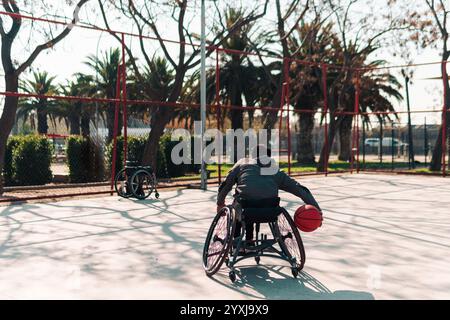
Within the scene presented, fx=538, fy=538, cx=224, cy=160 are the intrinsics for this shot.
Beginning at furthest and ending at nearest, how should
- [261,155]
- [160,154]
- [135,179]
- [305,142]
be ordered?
[305,142]
[160,154]
[135,179]
[261,155]

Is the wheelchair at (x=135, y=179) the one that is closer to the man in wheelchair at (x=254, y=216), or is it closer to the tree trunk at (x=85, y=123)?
the man in wheelchair at (x=254, y=216)

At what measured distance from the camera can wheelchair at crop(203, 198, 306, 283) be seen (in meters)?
5.09

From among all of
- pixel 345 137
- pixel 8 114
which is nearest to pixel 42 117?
pixel 345 137

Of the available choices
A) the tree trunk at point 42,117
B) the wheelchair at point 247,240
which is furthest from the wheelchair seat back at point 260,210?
the tree trunk at point 42,117

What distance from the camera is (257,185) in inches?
204

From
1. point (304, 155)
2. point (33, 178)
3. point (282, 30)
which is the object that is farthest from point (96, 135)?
point (304, 155)

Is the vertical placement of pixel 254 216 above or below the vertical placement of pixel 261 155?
below

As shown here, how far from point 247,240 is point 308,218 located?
26.6 inches

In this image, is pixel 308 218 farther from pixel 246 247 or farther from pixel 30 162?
pixel 30 162

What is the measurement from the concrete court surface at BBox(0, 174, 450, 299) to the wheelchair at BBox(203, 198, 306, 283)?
0.17 meters

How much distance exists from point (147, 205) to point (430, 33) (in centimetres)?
1667

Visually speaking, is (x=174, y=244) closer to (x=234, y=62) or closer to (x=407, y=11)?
(x=407, y=11)

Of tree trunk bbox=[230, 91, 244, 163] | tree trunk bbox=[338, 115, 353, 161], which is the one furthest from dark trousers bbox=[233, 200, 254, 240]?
tree trunk bbox=[338, 115, 353, 161]
